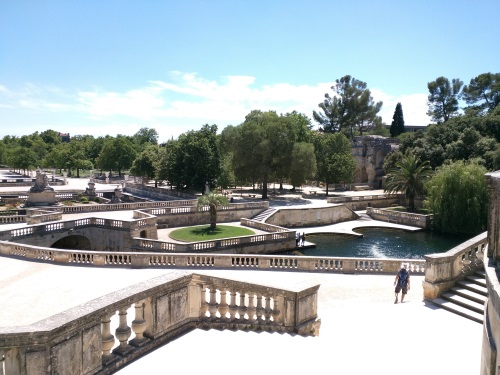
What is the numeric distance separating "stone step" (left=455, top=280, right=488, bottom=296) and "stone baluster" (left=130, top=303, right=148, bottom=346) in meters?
10.1

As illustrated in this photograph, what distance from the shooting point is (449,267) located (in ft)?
43.8

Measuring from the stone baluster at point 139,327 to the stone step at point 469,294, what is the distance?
9.71 m

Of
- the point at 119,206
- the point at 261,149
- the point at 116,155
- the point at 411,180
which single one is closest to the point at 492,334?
the point at 119,206

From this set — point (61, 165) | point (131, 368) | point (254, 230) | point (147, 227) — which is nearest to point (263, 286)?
point (131, 368)

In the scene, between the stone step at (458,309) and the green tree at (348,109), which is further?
the green tree at (348,109)

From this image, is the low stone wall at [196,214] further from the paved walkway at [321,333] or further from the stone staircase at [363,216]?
the paved walkway at [321,333]

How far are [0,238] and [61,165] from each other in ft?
242

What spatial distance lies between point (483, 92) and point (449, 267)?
3062 inches

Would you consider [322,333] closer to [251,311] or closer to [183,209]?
[251,311]

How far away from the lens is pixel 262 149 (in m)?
49.9

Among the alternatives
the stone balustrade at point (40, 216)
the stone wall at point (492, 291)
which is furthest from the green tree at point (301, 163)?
the stone wall at point (492, 291)

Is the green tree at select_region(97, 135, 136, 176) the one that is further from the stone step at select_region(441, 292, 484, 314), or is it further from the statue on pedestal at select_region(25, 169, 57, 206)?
the stone step at select_region(441, 292, 484, 314)

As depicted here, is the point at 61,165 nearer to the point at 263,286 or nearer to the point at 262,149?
the point at 262,149

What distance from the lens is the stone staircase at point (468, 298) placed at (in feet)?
39.4
